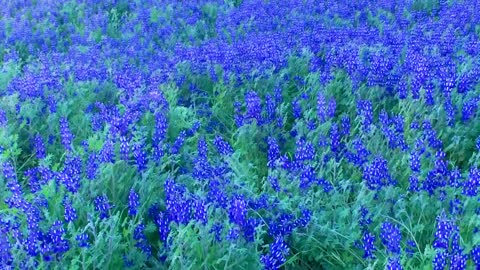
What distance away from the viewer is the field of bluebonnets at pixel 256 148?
330 centimetres

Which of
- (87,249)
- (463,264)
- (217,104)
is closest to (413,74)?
(217,104)

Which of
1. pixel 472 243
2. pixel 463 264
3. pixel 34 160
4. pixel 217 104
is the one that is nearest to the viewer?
pixel 463 264

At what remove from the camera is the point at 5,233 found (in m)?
3.31

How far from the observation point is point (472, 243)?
321cm

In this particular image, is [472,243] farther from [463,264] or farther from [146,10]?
[146,10]

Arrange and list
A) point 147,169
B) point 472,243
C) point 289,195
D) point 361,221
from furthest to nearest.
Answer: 1. point 147,169
2. point 289,195
3. point 361,221
4. point 472,243

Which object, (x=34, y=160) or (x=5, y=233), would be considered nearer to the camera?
(x=5, y=233)

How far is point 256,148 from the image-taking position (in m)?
4.68

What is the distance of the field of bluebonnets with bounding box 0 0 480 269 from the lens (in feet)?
10.8

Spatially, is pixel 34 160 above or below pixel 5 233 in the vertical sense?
below

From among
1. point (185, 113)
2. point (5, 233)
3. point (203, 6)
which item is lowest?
point (203, 6)

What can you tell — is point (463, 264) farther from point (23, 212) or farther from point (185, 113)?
point (185, 113)

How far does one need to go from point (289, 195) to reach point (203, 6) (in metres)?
6.14

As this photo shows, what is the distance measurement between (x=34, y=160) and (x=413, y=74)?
291 cm
